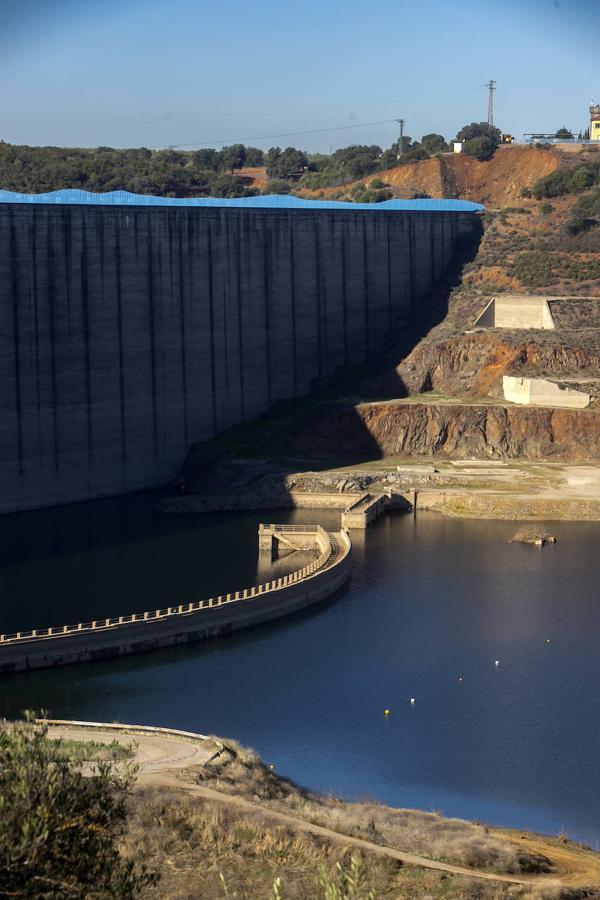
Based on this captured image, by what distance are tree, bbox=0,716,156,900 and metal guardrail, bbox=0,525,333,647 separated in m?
30.3

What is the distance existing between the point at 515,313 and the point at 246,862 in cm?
6911

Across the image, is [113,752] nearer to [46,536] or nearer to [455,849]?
[455,849]

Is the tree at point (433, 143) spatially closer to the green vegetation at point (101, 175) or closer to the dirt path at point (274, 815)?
the green vegetation at point (101, 175)

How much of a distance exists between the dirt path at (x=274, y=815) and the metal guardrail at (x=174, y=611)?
11.2 meters

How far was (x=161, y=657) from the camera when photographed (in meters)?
53.7

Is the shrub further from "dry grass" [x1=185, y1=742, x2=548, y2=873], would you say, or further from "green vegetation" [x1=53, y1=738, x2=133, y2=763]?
"green vegetation" [x1=53, y1=738, x2=133, y2=763]

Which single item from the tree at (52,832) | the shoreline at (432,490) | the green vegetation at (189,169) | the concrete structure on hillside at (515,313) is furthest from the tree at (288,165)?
the tree at (52,832)

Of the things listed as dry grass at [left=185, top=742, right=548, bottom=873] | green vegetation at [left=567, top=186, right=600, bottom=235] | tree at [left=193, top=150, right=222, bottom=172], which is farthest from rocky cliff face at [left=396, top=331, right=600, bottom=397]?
tree at [left=193, top=150, right=222, bottom=172]

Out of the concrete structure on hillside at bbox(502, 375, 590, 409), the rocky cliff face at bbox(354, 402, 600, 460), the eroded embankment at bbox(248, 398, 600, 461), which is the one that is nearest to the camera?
the rocky cliff face at bbox(354, 402, 600, 460)

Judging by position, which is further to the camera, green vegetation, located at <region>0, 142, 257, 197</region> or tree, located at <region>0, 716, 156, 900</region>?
green vegetation, located at <region>0, 142, 257, 197</region>

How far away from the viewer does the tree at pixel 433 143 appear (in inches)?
5886

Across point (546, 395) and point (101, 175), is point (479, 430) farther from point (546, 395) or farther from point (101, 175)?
point (101, 175)

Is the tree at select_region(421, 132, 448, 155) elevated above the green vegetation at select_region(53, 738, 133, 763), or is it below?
above

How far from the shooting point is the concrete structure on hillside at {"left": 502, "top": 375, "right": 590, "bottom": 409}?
282 feet
